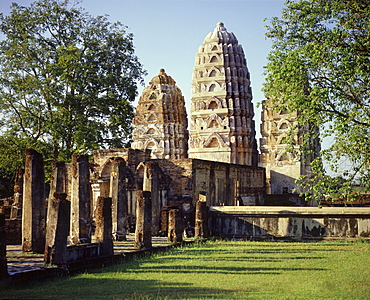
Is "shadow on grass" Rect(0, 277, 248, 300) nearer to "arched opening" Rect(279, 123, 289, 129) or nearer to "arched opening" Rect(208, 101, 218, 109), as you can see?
"arched opening" Rect(279, 123, 289, 129)

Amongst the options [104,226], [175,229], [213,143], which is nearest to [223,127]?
[213,143]

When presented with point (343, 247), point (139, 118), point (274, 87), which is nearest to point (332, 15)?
point (274, 87)

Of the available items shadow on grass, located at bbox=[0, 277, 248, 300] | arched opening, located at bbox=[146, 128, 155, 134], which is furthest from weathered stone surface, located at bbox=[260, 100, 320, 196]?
shadow on grass, located at bbox=[0, 277, 248, 300]

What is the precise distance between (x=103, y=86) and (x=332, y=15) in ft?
65.4

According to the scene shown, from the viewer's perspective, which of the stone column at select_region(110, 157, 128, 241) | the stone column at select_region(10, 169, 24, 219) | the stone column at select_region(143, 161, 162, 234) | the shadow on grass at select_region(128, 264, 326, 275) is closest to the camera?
the shadow on grass at select_region(128, 264, 326, 275)

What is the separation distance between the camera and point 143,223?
13977mm

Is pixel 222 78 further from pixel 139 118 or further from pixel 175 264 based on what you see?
pixel 175 264

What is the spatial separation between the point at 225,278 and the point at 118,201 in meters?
7.47

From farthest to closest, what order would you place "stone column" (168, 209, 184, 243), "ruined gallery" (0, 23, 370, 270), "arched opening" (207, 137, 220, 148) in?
"arched opening" (207, 137, 220, 148)
"stone column" (168, 209, 184, 243)
"ruined gallery" (0, 23, 370, 270)

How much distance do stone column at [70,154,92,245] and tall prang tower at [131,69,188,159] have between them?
Answer: 20591mm

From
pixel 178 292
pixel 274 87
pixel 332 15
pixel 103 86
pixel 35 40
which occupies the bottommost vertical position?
Answer: pixel 178 292

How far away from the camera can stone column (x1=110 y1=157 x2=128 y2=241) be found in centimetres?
1643

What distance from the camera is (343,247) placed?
15.1 metres

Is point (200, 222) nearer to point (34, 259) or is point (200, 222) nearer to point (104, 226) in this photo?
point (104, 226)
